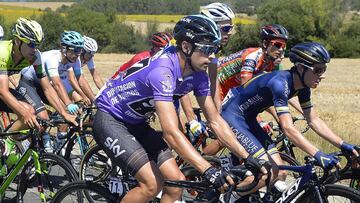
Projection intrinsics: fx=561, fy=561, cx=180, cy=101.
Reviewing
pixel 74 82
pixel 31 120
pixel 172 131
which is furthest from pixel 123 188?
pixel 74 82

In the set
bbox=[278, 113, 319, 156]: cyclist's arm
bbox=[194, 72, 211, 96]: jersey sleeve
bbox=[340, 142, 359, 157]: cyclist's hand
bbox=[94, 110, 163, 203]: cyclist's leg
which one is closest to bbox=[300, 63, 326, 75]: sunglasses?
bbox=[278, 113, 319, 156]: cyclist's arm

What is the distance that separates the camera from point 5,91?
550 cm

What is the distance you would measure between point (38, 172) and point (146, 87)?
5.40 feet

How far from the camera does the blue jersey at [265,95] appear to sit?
15.6 ft

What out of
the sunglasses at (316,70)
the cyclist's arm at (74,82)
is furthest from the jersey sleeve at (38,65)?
the sunglasses at (316,70)

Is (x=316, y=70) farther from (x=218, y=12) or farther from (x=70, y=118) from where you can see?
(x=70, y=118)

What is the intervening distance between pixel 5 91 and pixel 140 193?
2.16 meters

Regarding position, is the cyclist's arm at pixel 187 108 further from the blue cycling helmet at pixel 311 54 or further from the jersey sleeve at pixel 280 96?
the blue cycling helmet at pixel 311 54

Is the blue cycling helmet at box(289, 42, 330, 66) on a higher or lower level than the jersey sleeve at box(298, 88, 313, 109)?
higher

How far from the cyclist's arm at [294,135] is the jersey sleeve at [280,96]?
0.06m

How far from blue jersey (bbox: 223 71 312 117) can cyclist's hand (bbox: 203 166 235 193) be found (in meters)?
1.28

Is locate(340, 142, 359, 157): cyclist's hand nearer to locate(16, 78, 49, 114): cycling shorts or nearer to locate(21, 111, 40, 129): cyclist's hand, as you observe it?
locate(21, 111, 40, 129): cyclist's hand

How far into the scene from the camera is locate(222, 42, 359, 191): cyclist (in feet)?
15.1

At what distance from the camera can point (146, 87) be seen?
4.00 metres
